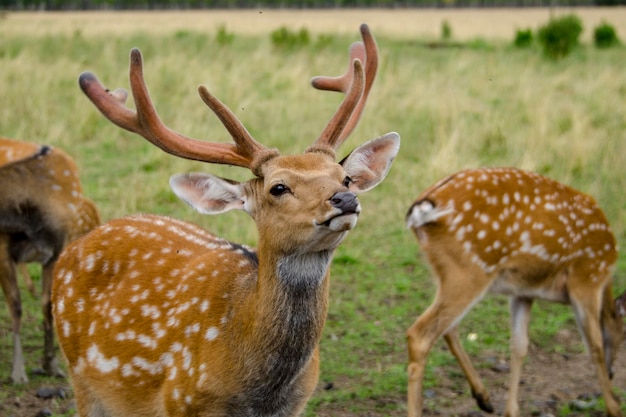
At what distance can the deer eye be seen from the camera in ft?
12.0

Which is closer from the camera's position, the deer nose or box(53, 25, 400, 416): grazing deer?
the deer nose

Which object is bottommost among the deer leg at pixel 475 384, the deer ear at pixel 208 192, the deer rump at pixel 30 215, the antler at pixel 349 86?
the deer leg at pixel 475 384

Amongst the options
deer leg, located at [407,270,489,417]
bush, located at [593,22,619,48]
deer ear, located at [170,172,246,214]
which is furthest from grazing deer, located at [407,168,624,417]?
bush, located at [593,22,619,48]

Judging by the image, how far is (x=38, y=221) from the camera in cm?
614

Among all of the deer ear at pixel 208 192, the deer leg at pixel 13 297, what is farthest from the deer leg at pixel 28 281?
the deer ear at pixel 208 192

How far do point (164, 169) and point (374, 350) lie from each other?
4.21 meters

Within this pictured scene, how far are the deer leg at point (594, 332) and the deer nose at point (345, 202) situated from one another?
9.61 ft

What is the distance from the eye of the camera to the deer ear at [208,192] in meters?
3.80

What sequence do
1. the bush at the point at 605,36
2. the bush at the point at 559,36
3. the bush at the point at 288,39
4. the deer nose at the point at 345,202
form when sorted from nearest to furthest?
1. the deer nose at the point at 345,202
2. the bush at the point at 559,36
3. the bush at the point at 288,39
4. the bush at the point at 605,36

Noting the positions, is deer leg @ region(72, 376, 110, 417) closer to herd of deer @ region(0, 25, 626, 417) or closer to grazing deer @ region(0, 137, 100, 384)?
herd of deer @ region(0, 25, 626, 417)

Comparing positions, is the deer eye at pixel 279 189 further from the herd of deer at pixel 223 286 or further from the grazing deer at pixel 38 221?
the grazing deer at pixel 38 221

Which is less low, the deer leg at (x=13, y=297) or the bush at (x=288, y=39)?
the bush at (x=288, y=39)

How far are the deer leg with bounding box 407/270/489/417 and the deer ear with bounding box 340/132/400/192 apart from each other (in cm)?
176

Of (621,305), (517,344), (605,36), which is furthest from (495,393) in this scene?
(605,36)
